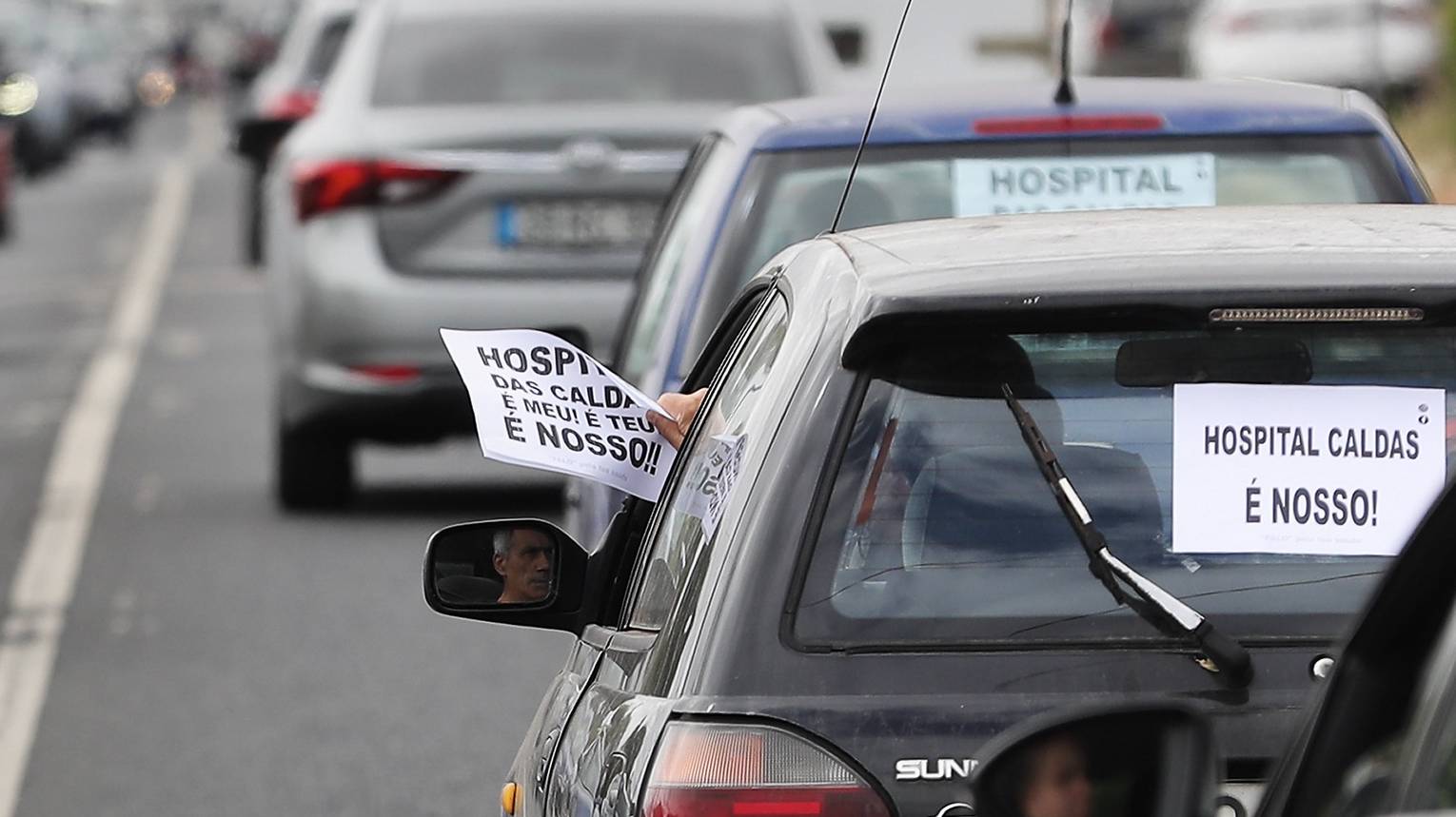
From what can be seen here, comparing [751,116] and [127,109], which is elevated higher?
[127,109]

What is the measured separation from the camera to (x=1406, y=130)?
25.0 m

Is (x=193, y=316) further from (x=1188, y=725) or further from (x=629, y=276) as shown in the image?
(x=1188, y=725)

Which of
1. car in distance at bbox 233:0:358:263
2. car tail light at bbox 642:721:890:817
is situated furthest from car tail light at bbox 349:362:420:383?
car tail light at bbox 642:721:890:817

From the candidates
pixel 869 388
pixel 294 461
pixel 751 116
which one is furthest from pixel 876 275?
pixel 294 461

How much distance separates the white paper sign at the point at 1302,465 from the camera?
355cm

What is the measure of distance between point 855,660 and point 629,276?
8237 millimetres

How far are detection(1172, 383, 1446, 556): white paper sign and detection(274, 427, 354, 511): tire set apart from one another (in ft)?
28.9

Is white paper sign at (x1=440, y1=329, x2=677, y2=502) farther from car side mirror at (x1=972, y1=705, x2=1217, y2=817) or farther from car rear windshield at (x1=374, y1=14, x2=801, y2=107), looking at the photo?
car rear windshield at (x1=374, y1=14, x2=801, y2=107)

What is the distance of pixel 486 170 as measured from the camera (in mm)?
11469

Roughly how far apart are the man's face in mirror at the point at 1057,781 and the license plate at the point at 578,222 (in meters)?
9.01

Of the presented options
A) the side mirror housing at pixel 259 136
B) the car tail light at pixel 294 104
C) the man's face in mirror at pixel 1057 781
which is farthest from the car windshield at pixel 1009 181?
the car tail light at pixel 294 104

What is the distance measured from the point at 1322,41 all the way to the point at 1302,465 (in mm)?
27243

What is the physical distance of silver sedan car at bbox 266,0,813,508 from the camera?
11.4 meters

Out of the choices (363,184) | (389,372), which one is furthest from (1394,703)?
Result: (389,372)
